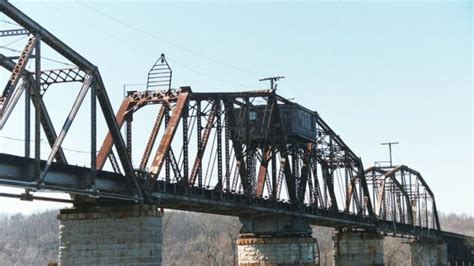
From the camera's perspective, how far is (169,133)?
142 feet

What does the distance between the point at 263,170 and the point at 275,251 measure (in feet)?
19.9

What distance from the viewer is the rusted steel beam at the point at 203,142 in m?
46.9

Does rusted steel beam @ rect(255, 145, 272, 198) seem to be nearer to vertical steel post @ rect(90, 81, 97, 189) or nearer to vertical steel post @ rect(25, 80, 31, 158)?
vertical steel post @ rect(90, 81, 97, 189)

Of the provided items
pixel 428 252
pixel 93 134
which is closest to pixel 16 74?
pixel 93 134

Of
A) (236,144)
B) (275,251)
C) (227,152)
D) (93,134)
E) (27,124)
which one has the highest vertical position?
(236,144)

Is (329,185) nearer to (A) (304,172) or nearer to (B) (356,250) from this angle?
(A) (304,172)

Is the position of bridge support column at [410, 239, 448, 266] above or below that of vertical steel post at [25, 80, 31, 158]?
below

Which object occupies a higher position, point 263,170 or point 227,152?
point 227,152

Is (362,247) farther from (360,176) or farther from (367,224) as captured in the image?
(360,176)

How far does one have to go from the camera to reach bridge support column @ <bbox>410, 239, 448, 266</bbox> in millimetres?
120250

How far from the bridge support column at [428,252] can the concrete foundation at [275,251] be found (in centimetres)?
6111

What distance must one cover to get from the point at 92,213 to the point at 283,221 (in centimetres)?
2659

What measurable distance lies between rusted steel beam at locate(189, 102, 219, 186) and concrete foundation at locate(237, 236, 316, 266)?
43.1ft

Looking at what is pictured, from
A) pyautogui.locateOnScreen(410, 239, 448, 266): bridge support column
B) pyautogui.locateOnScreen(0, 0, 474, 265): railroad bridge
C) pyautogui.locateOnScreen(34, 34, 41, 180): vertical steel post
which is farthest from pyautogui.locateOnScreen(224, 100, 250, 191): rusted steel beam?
pyautogui.locateOnScreen(410, 239, 448, 266): bridge support column
